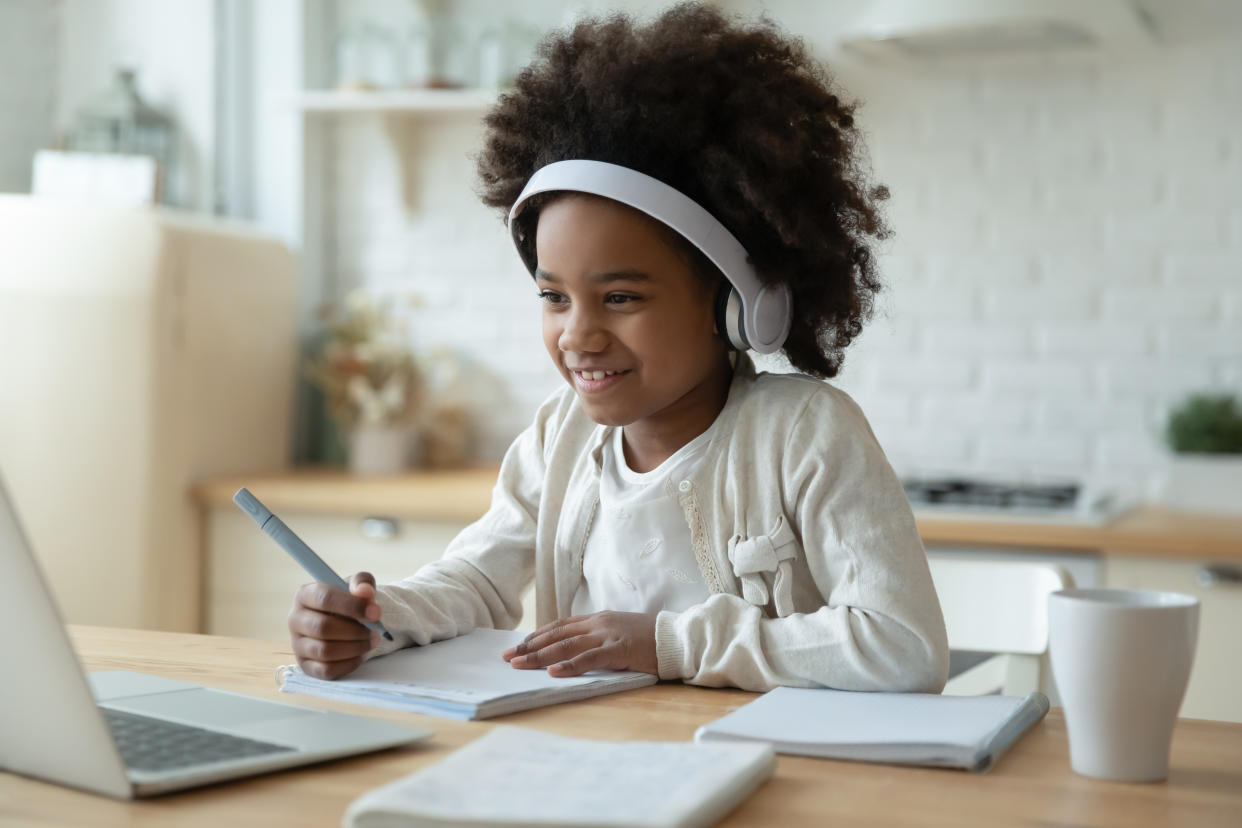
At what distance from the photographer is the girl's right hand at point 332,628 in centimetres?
112

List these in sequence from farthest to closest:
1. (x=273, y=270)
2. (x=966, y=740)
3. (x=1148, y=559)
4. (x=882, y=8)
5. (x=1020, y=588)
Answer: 1. (x=273, y=270)
2. (x=882, y=8)
3. (x=1148, y=559)
4. (x=1020, y=588)
5. (x=966, y=740)

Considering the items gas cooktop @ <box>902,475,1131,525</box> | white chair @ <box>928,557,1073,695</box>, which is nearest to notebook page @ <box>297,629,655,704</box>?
white chair @ <box>928,557,1073,695</box>

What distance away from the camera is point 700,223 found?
127 cm

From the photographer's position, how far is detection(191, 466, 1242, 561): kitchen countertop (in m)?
2.23

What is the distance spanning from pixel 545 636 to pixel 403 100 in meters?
2.09

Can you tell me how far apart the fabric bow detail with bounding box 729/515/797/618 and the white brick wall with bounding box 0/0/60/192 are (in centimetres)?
220

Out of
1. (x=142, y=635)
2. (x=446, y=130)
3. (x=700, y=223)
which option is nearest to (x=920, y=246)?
(x=446, y=130)

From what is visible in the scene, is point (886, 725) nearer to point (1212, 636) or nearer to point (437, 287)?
point (1212, 636)

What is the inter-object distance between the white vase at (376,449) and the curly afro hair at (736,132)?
177 cm

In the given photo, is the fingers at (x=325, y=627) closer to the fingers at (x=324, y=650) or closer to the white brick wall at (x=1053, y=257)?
the fingers at (x=324, y=650)

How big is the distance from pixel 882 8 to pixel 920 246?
1.86ft

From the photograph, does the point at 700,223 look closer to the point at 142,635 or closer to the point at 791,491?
the point at 791,491

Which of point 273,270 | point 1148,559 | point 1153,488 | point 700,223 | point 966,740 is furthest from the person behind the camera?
point 273,270

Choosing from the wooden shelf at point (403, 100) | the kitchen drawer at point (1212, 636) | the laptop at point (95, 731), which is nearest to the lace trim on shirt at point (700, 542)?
the laptop at point (95, 731)
